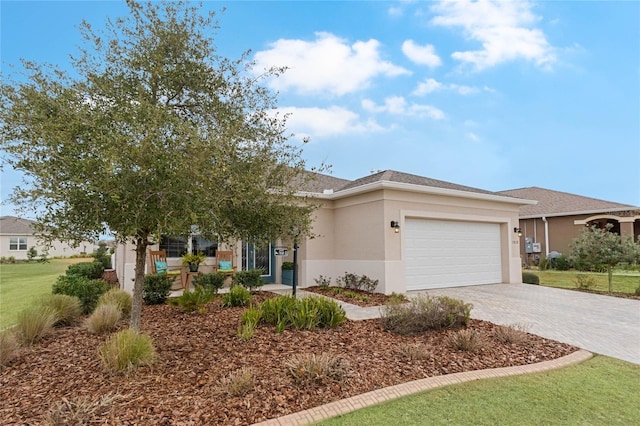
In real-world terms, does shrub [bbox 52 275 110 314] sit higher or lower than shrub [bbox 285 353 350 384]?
higher

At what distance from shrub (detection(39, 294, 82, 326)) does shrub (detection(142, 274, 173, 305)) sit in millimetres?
1587

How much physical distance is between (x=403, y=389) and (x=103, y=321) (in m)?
5.33

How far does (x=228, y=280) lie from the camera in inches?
501

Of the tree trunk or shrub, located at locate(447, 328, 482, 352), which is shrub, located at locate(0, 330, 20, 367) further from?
shrub, located at locate(447, 328, 482, 352)

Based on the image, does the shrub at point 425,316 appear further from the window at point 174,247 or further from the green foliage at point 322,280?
the window at point 174,247

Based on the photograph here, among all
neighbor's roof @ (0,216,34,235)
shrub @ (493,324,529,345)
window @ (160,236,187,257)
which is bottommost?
shrub @ (493,324,529,345)

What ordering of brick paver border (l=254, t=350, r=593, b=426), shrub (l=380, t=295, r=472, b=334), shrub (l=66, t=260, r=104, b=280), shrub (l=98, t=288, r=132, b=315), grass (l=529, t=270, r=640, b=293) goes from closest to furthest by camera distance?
1. brick paver border (l=254, t=350, r=593, b=426)
2. shrub (l=380, t=295, r=472, b=334)
3. shrub (l=98, t=288, r=132, b=315)
4. shrub (l=66, t=260, r=104, b=280)
5. grass (l=529, t=270, r=640, b=293)

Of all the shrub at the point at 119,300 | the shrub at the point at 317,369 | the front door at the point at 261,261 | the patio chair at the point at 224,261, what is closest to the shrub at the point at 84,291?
the shrub at the point at 119,300

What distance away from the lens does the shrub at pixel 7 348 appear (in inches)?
201

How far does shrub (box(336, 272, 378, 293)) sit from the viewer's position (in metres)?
11.5

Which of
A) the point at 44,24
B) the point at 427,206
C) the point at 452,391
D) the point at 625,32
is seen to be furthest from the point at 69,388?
the point at 625,32

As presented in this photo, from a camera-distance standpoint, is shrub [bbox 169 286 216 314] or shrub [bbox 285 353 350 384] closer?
shrub [bbox 285 353 350 384]

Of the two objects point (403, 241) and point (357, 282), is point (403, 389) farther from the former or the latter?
point (357, 282)

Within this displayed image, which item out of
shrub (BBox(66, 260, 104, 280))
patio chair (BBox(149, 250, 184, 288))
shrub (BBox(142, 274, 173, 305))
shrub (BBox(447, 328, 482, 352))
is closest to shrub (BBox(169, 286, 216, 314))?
shrub (BBox(142, 274, 173, 305))
